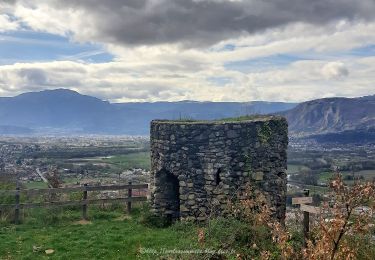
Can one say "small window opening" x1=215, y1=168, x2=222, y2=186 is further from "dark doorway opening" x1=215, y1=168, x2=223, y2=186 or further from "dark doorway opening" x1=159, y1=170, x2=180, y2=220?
"dark doorway opening" x1=159, y1=170, x2=180, y2=220

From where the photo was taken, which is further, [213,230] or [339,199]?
[213,230]

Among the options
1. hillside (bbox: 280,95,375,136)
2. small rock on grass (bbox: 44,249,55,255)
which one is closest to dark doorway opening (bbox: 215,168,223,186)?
small rock on grass (bbox: 44,249,55,255)

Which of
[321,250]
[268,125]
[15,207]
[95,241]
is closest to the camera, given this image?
[321,250]

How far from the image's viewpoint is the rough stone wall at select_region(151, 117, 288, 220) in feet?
45.1

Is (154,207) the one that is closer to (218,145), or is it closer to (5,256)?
(218,145)

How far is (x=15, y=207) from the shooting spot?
1548 cm

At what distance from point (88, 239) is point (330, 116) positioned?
506ft

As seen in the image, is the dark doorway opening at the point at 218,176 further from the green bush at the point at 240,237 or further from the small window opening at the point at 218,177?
the green bush at the point at 240,237

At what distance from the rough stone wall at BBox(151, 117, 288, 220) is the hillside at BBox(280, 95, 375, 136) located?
127 meters

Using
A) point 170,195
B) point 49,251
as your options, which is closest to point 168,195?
point 170,195

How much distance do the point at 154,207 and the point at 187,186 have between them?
2.02 m

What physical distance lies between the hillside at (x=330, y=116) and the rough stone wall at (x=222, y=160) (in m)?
127

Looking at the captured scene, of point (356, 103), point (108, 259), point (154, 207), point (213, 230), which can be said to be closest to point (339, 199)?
point (213, 230)

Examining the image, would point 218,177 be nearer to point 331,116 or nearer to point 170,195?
point 170,195
